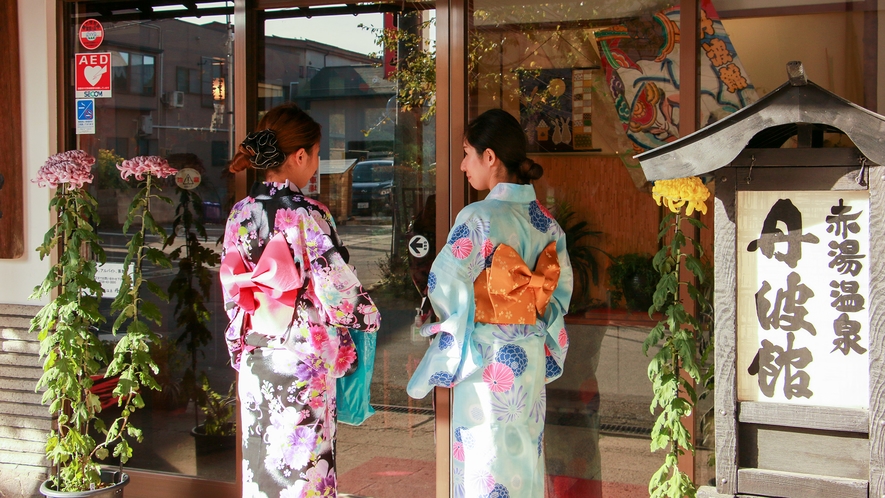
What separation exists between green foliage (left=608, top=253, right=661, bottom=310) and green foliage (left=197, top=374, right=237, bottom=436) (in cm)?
201

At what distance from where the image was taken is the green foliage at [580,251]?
3.74 meters

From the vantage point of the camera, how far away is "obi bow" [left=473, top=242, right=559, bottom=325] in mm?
3074

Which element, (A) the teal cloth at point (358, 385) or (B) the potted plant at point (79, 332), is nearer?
(A) the teal cloth at point (358, 385)

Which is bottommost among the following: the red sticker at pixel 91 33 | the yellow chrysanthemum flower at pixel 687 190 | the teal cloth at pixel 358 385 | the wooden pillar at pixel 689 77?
the teal cloth at pixel 358 385

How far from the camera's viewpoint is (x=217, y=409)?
4258mm

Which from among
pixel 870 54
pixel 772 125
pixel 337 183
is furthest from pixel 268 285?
pixel 870 54

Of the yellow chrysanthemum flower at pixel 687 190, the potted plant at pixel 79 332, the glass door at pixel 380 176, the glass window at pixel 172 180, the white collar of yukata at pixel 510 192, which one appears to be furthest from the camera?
the glass window at pixel 172 180

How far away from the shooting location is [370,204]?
396 cm

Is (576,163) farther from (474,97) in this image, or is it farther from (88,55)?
(88,55)

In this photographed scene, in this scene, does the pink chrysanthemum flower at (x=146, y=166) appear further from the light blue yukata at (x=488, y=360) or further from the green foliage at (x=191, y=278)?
the light blue yukata at (x=488, y=360)

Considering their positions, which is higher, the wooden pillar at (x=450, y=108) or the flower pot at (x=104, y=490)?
the wooden pillar at (x=450, y=108)

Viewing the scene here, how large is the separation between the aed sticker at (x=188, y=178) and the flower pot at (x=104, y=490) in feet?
4.89

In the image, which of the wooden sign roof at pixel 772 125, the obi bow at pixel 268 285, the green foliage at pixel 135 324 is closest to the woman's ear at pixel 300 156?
the obi bow at pixel 268 285

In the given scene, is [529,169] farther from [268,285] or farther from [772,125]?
[268,285]
